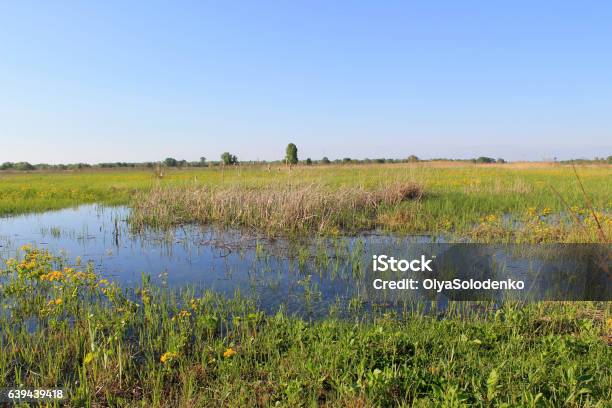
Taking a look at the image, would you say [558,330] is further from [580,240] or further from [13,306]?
[13,306]

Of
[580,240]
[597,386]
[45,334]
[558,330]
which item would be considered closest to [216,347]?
[45,334]

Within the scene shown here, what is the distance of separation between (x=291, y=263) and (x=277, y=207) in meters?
4.42

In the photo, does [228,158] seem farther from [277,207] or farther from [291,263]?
[291,263]

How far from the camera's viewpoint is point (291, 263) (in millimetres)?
7500

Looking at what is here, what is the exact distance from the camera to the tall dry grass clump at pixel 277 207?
448 inches

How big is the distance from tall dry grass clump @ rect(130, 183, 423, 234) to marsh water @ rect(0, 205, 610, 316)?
1.17 meters

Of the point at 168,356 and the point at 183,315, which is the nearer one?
the point at 168,356

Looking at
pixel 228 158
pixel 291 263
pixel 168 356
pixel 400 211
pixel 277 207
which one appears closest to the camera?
pixel 168 356

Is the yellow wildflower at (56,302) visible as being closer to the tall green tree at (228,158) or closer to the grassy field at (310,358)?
the grassy field at (310,358)

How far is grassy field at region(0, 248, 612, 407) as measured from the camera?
292cm

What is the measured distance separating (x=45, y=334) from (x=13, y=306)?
113cm

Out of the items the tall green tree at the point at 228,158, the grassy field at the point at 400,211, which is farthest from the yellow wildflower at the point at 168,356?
the tall green tree at the point at 228,158

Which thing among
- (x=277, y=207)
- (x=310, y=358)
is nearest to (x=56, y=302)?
(x=310, y=358)

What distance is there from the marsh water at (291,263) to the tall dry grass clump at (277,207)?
117 cm
